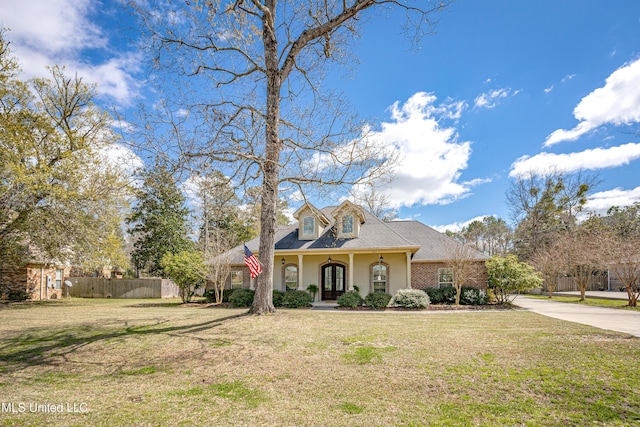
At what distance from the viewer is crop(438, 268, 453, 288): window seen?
58.9 feet

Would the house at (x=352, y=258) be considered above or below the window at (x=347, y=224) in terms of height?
below

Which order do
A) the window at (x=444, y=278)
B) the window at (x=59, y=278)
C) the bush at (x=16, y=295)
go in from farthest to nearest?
the window at (x=59, y=278) < the bush at (x=16, y=295) < the window at (x=444, y=278)

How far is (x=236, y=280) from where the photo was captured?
66.8ft

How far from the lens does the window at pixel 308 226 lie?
19438mm

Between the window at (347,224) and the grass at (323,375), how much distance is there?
372 inches

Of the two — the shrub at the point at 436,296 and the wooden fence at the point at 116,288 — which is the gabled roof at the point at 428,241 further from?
the wooden fence at the point at 116,288

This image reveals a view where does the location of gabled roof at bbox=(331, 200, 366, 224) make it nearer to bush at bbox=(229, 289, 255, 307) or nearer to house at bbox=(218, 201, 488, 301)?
house at bbox=(218, 201, 488, 301)

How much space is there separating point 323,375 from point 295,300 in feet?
34.4

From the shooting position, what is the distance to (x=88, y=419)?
437 cm

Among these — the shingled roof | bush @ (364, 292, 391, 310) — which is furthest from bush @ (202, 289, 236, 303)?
bush @ (364, 292, 391, 310)

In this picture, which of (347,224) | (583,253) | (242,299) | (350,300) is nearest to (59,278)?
(242,299)

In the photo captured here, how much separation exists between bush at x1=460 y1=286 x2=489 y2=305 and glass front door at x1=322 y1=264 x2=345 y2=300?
19.9 feet

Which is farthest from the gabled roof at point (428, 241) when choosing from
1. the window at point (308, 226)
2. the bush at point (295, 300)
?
the bush at point (295, 300)

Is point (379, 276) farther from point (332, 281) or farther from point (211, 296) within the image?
point (211, 296)
